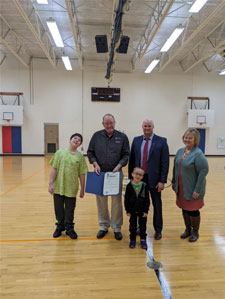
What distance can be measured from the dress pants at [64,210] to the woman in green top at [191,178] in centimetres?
139

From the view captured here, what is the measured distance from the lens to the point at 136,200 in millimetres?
2469

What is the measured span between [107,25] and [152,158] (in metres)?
7.41

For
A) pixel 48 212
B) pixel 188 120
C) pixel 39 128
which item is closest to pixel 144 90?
pixel 188 120

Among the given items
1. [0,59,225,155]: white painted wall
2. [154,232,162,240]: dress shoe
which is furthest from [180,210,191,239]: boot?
[0,59,225,155]: white painted wall

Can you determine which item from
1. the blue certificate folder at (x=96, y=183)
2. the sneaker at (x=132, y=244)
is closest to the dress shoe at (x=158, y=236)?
the sneaker at (x=132, y=244)

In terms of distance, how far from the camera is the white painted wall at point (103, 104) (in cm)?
1183

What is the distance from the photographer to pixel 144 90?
40.2ft

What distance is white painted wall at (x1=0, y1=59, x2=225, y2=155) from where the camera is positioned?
11.8m

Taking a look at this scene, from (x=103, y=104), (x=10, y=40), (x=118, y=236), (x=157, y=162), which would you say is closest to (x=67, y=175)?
(x=118, y=236)

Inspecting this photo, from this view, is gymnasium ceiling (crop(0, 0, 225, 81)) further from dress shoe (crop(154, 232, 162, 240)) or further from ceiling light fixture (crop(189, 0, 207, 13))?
dress shoe (crop(154, 232, 162, 240))

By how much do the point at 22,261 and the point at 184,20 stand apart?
854 centimetres

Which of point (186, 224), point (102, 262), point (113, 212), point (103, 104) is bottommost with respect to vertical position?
point (102, 262)

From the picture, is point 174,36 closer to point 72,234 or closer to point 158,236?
point 158,236

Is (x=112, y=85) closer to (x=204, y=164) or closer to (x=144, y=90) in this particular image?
(x=144, y=90)
